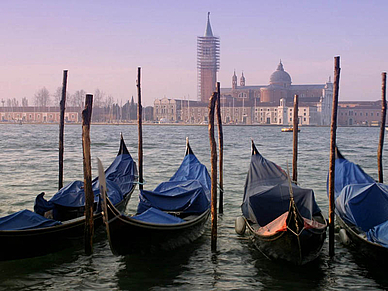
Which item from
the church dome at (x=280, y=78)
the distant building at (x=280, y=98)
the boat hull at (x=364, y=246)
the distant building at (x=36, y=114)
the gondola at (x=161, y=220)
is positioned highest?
the church dome at (x=280, y=78)

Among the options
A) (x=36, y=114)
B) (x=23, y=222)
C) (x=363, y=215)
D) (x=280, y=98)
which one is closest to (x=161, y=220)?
(x=23, y=222)

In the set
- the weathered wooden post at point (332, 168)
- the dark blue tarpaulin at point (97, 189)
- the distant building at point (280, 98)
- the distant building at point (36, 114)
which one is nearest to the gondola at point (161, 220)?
the dark blue tarpaulin at point (97, 189)

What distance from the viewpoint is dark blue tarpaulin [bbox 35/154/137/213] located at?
187 inches

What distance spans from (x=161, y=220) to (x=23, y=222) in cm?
110

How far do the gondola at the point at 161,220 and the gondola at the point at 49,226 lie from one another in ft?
1.82

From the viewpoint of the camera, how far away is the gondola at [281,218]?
3.90 m

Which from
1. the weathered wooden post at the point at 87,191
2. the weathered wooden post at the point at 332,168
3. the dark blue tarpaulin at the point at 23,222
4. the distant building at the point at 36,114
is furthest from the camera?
the distant building at the point at 36,114

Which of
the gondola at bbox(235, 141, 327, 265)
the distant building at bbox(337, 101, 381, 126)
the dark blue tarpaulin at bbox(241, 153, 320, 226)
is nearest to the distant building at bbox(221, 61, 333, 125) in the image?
the distant building at bbox(337, 101, 381, 126)

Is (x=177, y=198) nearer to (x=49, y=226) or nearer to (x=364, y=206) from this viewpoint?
(x=49, y=226)

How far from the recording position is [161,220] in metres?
4.25

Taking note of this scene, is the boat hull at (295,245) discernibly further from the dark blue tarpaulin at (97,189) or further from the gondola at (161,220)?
the dark blue tarpaulin at (97,189)

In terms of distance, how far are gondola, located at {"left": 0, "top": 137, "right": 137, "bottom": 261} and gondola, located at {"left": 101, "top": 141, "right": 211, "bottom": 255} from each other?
21.8 inches

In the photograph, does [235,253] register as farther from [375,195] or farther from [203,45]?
[203,45]

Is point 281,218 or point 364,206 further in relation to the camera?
point 364,206
